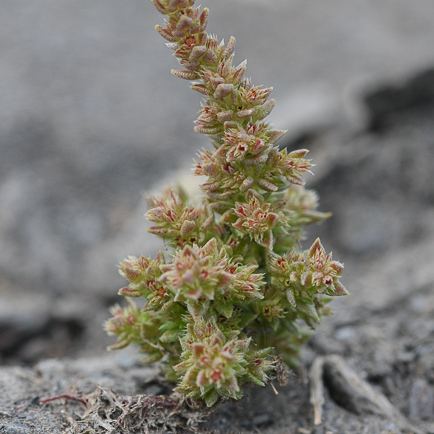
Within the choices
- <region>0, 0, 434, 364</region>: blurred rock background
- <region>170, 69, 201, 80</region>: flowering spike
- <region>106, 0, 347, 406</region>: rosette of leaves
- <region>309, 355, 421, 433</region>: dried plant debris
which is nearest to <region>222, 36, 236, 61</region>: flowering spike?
<region>106, 0, 347, 406</region>: rosette of leaves

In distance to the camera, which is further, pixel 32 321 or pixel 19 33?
pixel 19 33

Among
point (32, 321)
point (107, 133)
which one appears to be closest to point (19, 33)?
point (107, 133)

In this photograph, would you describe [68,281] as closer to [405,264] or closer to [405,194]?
[405,264]

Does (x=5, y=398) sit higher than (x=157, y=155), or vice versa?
(x=157, y=155)

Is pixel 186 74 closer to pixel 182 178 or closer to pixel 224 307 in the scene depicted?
pixel 224 307

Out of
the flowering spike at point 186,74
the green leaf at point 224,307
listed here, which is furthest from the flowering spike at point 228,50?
the green leaf at point 224,307

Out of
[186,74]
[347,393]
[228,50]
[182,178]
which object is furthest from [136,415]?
[182,178]

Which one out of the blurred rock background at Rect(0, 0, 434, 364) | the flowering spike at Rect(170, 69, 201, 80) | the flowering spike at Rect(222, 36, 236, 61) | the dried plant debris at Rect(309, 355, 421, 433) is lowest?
the dried plant debris at Rect(309, 355, 421, 433)

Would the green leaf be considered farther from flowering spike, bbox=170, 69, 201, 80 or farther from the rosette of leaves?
flowering spike, bbox=170, 69, 201, 80
